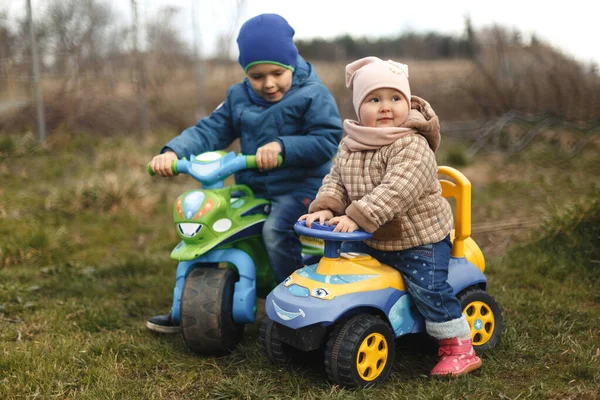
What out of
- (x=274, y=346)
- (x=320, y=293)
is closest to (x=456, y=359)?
(x=320, y=293)

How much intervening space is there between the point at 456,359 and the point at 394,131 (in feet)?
3.66

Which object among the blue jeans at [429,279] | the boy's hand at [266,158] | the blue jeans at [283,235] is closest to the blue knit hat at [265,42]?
the boy's hand at [266,158]

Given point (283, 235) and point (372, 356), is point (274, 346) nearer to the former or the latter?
point (372, 356)

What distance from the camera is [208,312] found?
295 centimetres

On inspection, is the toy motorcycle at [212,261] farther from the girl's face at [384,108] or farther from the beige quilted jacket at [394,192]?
the girl's face at [384,108]

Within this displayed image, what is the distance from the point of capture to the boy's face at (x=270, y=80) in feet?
10.8

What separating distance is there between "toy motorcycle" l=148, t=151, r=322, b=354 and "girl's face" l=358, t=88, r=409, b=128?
A: 2.23 feet

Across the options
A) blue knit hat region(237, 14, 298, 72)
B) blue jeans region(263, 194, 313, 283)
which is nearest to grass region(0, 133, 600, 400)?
blue jeans region(263, 194, 313, 283)

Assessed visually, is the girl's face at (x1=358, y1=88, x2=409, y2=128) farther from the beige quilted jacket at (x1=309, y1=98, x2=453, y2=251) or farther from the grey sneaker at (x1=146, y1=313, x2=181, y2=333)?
the grey sneaker at (x1=146, y1=313, x2=181, y2=333)

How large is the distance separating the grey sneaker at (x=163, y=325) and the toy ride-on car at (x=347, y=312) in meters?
0.72

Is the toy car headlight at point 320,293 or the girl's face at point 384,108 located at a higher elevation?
the girl's face at point 384,108

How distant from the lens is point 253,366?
9.65 ft

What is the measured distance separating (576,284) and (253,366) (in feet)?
7.80

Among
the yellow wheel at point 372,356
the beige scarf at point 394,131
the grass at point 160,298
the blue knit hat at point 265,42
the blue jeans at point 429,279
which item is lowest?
the grass at point 160,298
